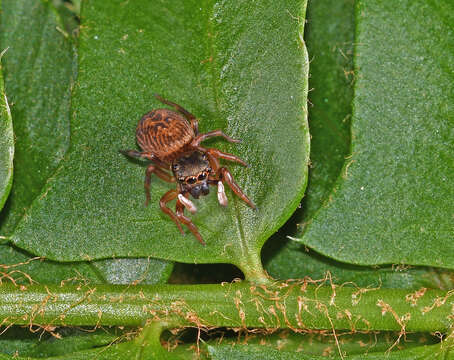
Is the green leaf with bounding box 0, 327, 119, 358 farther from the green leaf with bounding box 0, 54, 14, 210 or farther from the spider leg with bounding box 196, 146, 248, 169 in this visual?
the spider leg with bounding box 196, 146, 248, 169

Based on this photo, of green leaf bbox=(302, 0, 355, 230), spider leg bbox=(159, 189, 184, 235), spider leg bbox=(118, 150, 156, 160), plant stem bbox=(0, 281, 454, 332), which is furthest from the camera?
green leaf bbox=(302, 0, 355, 230)

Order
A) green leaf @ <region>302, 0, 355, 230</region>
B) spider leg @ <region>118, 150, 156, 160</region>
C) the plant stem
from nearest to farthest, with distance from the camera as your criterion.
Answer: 1. the plant stem
2. spider leg @ <region>118, 150, 156, 160</region>
3. green leaf @ <region>302, 0, 355, 230</region>

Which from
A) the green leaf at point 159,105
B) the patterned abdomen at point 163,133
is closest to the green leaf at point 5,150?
the green leaf at point 159,105

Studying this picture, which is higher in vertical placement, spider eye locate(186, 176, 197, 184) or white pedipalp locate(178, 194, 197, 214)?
spider eye locate(186, 176, 197, 184)

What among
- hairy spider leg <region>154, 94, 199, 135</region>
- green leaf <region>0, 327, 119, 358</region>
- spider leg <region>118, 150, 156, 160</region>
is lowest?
green leaf <region>0, 327, 119, 358</region>

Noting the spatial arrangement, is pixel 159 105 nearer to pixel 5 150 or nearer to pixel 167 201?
pixel 167 201

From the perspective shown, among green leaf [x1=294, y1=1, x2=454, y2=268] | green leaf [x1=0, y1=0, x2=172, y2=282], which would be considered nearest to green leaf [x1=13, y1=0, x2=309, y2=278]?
green leaf [x1=0, y1=0, x2=172, y2=282]

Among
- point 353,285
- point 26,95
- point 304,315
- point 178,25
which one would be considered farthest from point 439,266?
point 26,95
